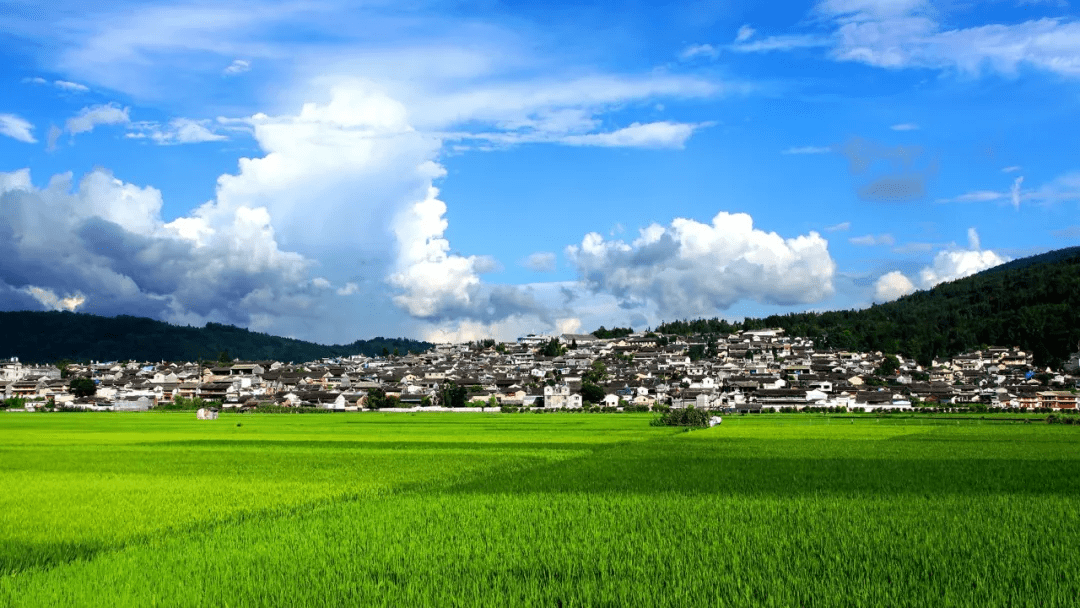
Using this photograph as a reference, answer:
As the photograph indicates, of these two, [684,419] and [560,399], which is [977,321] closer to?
[560,399]

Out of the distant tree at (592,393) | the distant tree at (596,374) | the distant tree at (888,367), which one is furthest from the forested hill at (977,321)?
the distant tree at (592,393)

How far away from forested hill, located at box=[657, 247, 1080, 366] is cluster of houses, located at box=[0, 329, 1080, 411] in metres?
A: 4.94

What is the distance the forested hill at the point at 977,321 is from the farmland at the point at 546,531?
127m

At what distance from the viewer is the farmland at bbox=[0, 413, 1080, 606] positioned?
10.0 metres

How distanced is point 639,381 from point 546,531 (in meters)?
102

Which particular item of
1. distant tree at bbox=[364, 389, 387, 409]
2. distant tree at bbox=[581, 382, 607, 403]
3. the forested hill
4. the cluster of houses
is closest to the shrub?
the cluster of houses

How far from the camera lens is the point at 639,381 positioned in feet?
377

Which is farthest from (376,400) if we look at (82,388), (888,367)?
(888,367)

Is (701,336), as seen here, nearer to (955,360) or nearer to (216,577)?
(955,360)

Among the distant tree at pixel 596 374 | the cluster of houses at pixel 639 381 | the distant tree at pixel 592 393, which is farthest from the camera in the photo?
the distant tree at pixel 596 374

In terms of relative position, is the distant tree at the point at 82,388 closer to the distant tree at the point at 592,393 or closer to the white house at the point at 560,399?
the white house at the point at 560,399

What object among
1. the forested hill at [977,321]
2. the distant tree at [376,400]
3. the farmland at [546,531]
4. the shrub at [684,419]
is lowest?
the distant tree at [376,400]

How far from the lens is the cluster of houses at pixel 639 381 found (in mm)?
95250

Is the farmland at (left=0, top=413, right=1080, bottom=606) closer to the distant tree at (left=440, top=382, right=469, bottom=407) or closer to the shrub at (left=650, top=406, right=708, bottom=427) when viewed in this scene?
the shrub at (left=650, top=406, right=708, bottom=427)
